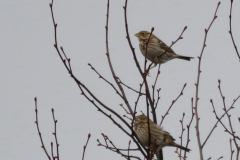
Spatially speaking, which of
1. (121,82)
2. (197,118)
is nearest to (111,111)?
(121,82)

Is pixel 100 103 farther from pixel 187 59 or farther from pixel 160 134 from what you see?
pixel 187 59

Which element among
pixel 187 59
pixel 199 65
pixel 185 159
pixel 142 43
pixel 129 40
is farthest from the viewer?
pixel 187 59

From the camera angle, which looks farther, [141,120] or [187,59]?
[187,59]

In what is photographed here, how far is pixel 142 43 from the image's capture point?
8.68 metres

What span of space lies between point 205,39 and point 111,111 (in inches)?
61.0

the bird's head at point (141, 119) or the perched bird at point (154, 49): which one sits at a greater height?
the perched bird at point (154, 49)

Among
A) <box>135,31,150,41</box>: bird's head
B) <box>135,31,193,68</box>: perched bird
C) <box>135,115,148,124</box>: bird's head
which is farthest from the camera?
<box>135,31,150,41</box>: bird's head

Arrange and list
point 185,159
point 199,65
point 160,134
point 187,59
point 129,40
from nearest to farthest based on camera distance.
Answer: point 129,40, point 199,65, point 185,159, point 160,134, point 187,59

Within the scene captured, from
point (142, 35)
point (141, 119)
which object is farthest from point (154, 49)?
point (141, 119)

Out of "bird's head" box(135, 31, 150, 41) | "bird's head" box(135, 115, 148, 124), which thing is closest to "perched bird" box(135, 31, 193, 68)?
"bird's head" box(135, 31, 150, 41)

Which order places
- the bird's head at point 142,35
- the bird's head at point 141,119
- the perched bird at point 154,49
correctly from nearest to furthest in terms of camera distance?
the bird's head at point 141,119 < the perched bird at point 154,49 < the bird's head at point 142,35

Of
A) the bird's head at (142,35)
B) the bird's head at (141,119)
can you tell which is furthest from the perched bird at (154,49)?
the bird's head at (141,119)

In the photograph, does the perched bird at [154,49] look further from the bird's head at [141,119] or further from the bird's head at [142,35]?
the bird's head at [141,119]

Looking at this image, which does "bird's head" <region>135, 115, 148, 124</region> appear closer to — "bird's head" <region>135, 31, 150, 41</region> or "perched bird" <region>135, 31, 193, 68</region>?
"perched bird" <region>135, 31, 193, 68</region>
